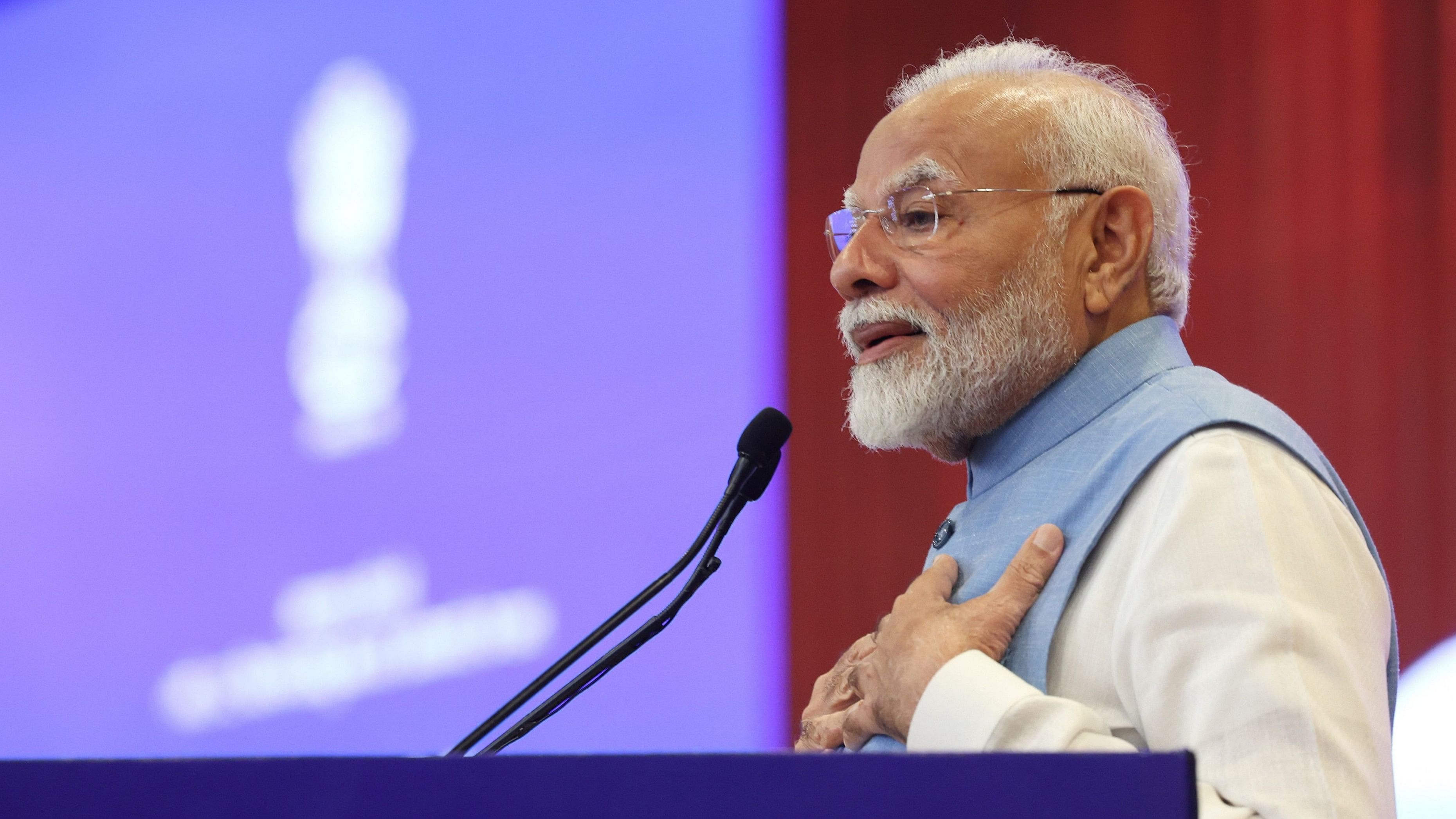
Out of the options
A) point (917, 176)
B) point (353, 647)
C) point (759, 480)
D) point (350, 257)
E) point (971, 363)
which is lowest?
point (353, 647)

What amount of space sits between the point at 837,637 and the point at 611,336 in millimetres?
980

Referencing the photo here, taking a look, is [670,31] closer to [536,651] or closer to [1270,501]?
[536,651]

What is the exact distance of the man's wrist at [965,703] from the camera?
41.2 inches

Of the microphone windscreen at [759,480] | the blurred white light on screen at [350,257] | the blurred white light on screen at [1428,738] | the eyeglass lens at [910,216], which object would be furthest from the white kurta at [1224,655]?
the blurred white light on screen at [350,257]

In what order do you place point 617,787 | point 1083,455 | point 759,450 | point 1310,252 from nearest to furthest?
point 617,787, point 1083,455, point 759,450, point 1310,252

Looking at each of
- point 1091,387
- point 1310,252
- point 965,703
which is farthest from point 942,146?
point 1310,252

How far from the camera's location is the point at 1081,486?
1.25 metres

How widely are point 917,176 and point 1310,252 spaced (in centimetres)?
183

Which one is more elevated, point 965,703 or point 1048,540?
point 1048,540

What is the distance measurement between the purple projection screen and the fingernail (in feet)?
6.59

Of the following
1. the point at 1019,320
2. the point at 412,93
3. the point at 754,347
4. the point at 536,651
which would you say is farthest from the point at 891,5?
the point at 1019,320

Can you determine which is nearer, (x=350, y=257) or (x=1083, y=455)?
(x=1083, y=455)

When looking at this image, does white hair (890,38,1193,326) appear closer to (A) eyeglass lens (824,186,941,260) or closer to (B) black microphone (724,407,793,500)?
(A) eyeglass lens (824,186,941,260)

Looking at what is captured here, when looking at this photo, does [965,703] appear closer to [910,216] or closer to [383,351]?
[910,216]
